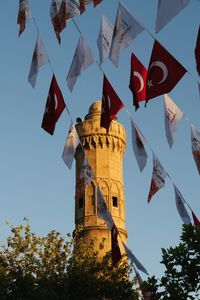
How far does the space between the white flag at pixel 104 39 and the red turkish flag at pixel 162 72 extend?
2.90m

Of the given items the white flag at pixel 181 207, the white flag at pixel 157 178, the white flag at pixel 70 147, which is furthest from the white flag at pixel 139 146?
the white flag at pixel 70 147

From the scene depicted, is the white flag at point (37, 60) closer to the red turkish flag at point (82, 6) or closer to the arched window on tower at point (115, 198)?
the red turkish flag at point (82, 6)

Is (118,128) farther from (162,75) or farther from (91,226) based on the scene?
(162,75)

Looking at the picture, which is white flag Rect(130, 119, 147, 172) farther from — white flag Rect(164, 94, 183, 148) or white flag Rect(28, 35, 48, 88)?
white flag Rect(28, 35, 48, 88)

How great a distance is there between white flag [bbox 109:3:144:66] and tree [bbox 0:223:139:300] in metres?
16.9

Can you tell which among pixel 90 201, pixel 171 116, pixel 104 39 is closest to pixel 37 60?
pixel 104 39

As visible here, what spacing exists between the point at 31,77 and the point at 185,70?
6623 millimetres

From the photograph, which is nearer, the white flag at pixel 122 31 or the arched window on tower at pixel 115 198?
the white flag at pixel 122 31

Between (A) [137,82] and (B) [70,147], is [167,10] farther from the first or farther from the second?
(B) [70,147]

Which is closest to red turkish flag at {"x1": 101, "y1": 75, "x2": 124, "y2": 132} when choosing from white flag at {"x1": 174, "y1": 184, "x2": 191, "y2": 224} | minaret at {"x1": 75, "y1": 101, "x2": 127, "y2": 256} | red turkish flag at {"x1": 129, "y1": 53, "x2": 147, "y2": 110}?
red turkish flag at {"x1": 129, "y1": 53, "x2": 147, "y2": 110}

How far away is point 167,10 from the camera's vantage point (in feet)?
42.5

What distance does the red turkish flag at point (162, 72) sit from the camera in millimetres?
14117

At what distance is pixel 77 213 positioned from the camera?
4531 centimetres

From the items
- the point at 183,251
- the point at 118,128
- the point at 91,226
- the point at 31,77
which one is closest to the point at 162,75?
the point at 31,77
